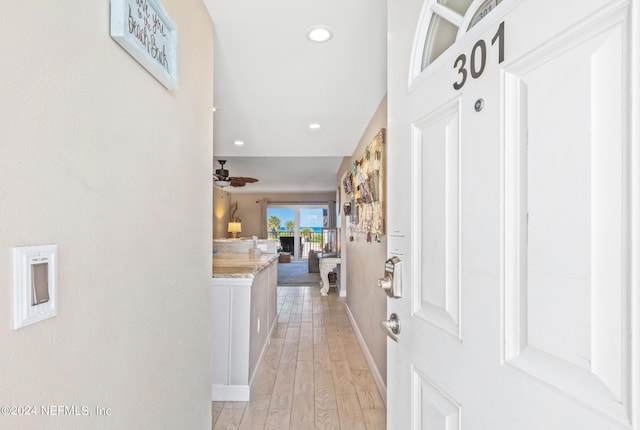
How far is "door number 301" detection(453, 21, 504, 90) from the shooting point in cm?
63

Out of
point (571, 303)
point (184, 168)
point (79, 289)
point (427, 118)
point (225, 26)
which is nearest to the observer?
point (571, 303)

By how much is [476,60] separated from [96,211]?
90 centimetres

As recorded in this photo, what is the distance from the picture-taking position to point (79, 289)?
0.71m

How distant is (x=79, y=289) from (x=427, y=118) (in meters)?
0.90

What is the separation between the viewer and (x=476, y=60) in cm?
70

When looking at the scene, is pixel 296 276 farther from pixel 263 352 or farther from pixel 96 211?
pixel 96 211

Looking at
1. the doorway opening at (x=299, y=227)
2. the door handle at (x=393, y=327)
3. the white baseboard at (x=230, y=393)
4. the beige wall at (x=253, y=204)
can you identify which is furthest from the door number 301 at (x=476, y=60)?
the doorway opening at (x=299, y=227)

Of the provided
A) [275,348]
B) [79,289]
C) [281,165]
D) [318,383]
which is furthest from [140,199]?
[281,165]

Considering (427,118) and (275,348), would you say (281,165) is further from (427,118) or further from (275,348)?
(427,118)

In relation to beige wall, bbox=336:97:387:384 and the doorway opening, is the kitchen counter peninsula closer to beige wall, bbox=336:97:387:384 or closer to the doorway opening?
beige wall, bbox=336:97:387:384

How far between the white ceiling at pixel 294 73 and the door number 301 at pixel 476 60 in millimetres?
963

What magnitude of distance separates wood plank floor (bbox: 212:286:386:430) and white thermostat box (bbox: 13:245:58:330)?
191 cm

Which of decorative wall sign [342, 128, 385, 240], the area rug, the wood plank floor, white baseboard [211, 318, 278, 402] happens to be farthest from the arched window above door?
the area rug

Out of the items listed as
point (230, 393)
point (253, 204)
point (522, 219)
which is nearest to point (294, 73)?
point (522, 219)
